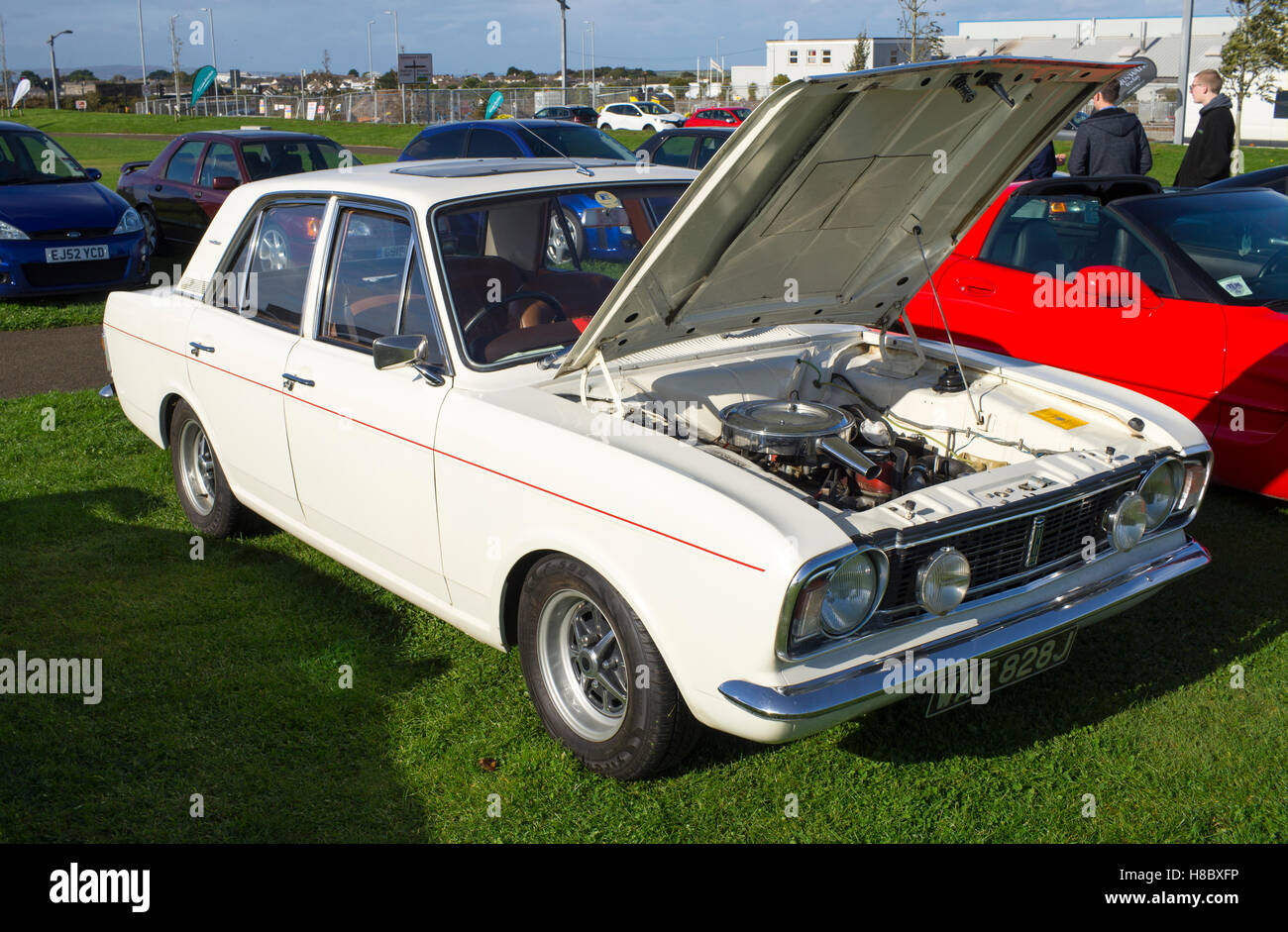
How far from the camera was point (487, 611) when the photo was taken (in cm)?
362

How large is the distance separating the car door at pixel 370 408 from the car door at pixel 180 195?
29.0 feet

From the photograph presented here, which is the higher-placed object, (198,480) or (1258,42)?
(1258,42)

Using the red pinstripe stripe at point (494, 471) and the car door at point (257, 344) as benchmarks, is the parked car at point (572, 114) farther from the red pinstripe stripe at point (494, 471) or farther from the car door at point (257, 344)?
the red pinstripe stripe at point (494, 471)

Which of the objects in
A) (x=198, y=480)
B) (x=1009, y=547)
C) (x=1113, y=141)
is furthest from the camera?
(x=1113, y=141)

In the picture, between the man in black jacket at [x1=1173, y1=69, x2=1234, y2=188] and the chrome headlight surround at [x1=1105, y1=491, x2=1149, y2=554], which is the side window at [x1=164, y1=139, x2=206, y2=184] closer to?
the man in black jacket at [x1=1173, y1=69, x2=1234, y2=188]

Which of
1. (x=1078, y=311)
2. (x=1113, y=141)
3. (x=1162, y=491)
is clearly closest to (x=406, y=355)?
(x=1162, y=491)

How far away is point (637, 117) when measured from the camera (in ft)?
130

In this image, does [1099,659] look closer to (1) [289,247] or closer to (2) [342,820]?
(2) [342,820]

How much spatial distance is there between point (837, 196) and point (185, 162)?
10827 mm

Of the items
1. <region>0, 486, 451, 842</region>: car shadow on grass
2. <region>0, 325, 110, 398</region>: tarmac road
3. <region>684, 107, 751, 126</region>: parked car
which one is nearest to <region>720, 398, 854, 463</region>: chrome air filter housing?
<region>0, 486, 451, 842</region>: car shadow on grass

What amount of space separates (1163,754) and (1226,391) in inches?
97.4

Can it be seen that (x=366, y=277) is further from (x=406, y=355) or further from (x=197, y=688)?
(x=197, y=688)

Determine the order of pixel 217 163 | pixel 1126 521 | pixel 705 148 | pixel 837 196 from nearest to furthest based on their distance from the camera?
pixel 1126 521
pixel 837 196
pixel 217 163
pixel 705 148

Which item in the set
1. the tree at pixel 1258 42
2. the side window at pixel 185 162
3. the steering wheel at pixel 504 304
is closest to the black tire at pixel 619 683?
the steering wheel at pixel 504 304
